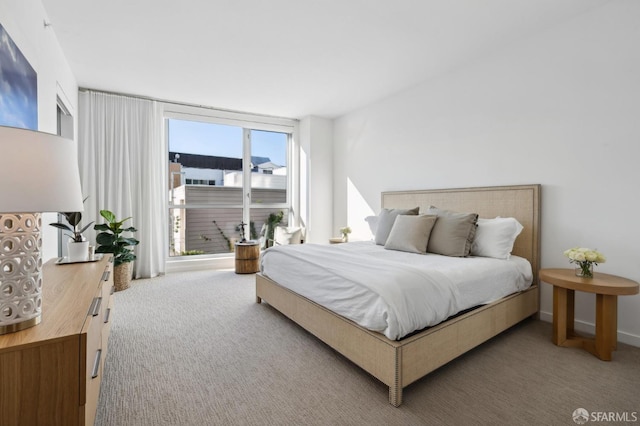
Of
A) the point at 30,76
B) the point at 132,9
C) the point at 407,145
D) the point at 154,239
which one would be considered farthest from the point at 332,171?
the point at 30,76

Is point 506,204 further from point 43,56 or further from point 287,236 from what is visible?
point 43,56

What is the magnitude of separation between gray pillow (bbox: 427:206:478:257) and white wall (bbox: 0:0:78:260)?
133 inches

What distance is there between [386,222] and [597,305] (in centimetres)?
192

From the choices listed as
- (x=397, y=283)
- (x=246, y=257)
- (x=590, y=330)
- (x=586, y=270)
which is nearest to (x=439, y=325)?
(x=397, y=283)

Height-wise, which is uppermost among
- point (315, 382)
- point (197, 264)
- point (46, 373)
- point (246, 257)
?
point (46, 373)

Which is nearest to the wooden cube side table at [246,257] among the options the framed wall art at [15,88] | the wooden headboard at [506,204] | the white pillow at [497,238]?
the wooden headboard at [506,204]

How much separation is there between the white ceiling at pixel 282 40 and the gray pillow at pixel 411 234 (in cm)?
174

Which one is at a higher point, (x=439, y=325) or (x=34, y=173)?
(x=34, y=173)

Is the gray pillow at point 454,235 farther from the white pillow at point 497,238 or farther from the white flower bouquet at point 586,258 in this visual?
the white flower bouquet at point 586,258

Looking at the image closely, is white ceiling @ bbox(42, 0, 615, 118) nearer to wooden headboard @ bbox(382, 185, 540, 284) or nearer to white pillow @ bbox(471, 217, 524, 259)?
wooden headboard @ bbox(382, 185, 540, 284)

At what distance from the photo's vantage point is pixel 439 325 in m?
1.91

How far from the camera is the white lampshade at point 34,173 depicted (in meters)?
0.94

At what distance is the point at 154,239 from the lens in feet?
14.8

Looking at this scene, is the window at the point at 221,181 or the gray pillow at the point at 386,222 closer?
the gray pillow at the point at 386,222
